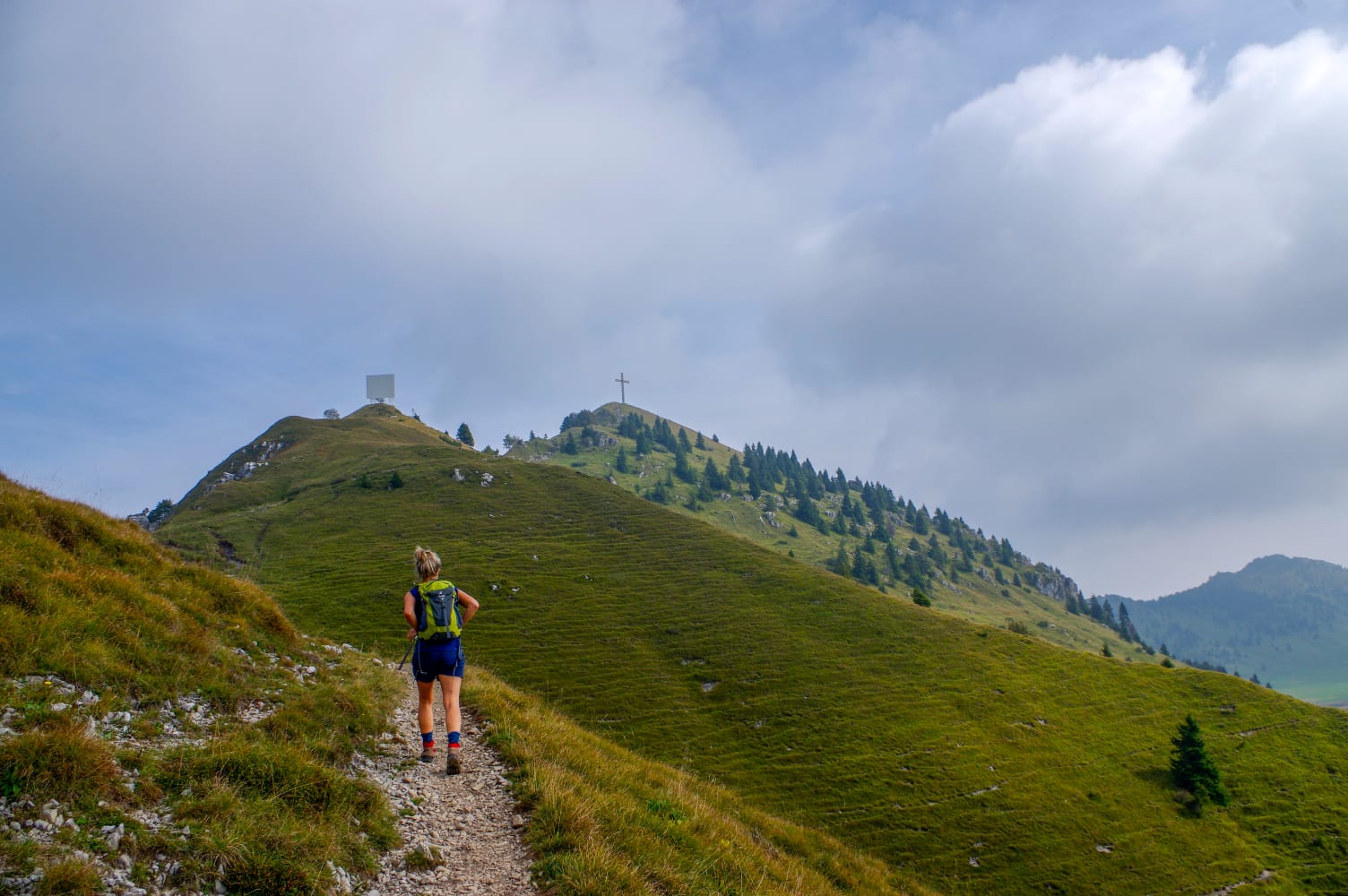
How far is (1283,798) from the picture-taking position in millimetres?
49969

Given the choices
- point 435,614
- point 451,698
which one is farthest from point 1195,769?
point 435,614

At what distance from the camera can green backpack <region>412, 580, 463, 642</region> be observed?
1142 centimetres

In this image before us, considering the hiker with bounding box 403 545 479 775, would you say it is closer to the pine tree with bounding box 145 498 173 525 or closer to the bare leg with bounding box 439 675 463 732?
the bare leg with bounding box 439 675 463 732

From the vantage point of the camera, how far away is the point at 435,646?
37.9 feet

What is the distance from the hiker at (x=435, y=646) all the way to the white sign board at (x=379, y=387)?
663 feet

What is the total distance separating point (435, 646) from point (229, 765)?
10.9 ft

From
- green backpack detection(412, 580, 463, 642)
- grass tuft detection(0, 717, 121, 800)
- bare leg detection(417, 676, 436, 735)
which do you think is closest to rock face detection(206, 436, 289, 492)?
bare leg detection(417, 676, 436, 735)

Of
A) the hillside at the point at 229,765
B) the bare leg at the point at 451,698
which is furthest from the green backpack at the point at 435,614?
the hillside at the point at 229,765

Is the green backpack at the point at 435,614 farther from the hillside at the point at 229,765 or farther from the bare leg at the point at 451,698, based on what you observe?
the hillside at the point at 229,765

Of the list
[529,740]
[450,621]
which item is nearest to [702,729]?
[529,740]

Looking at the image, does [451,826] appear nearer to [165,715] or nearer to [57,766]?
[57,766]

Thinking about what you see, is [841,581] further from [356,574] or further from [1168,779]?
[356,574]

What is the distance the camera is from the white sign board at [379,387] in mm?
196375

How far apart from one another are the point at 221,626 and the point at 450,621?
704 centimetres
